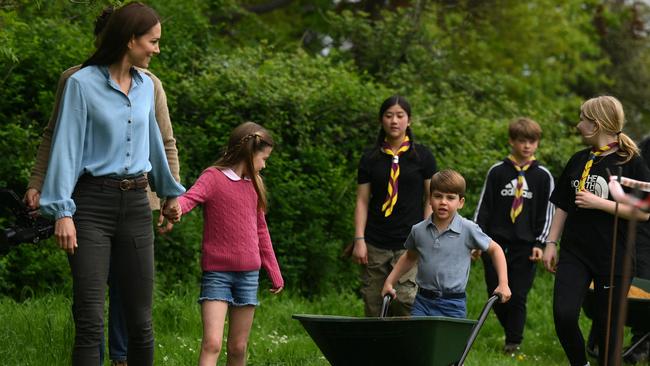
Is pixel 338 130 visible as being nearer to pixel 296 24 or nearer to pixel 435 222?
pixel 435 222

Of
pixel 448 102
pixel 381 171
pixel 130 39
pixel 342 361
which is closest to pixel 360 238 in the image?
pixel 381 171

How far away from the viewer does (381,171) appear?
318 inches

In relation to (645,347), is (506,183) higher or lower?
higher

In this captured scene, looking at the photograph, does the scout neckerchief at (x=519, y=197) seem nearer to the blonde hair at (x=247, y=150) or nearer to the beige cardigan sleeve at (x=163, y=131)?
the blonde hair at (x=247, y=150)

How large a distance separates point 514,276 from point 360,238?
5.84ft

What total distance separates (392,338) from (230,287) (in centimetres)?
126

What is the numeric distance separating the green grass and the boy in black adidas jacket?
1.61 ft

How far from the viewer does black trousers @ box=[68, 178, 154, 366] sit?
528 cm

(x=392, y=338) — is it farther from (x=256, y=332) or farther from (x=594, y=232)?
(x=256, y=332)

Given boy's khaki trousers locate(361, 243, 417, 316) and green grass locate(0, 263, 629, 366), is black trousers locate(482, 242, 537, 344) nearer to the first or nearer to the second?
green grass locate(0, 263, 629, 366)

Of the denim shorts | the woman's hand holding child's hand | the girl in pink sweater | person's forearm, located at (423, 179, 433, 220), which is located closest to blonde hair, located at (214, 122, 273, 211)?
the girl in pink sweater

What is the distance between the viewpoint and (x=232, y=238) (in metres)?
6.33

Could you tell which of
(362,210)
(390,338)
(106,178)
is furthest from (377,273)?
(106,178)

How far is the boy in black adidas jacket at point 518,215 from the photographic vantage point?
361 inches
